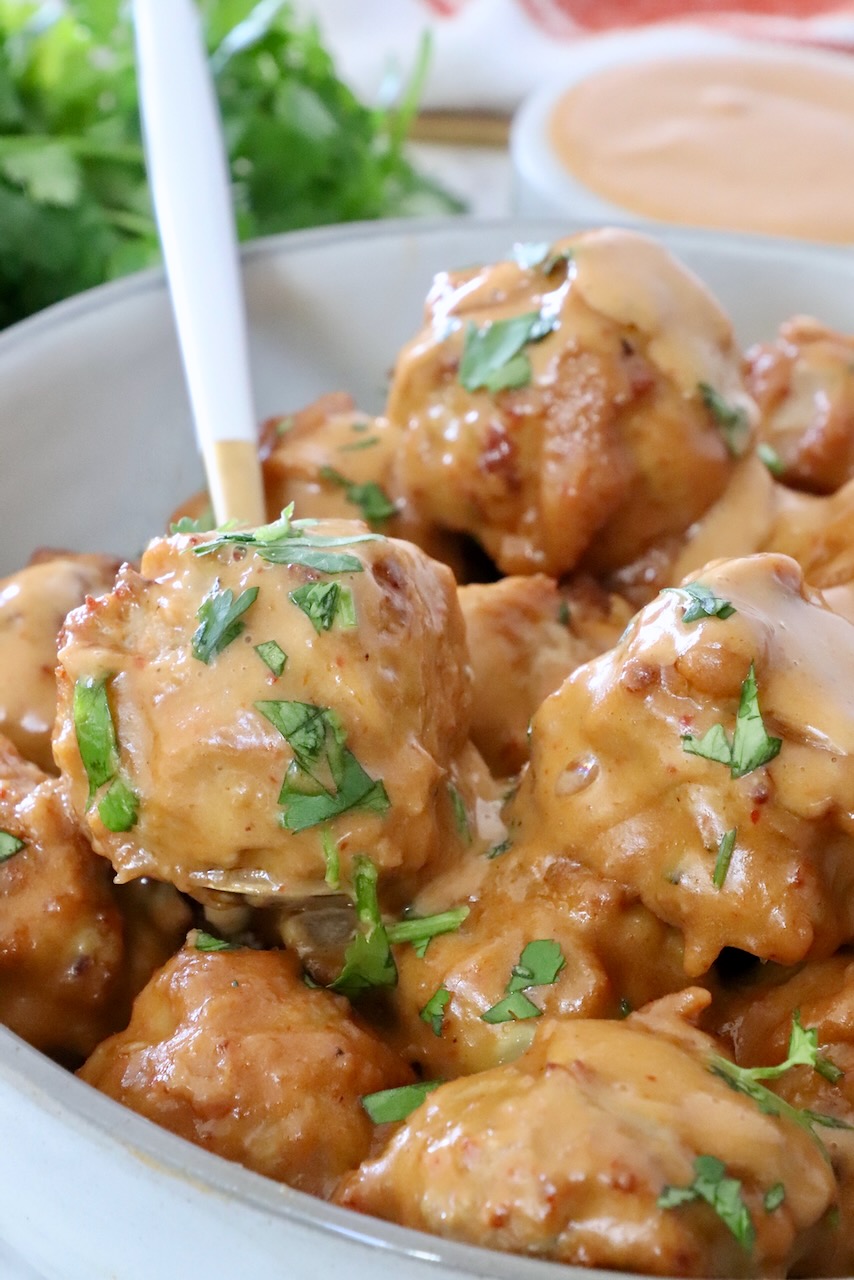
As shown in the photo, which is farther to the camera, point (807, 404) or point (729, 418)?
point (807, 404)

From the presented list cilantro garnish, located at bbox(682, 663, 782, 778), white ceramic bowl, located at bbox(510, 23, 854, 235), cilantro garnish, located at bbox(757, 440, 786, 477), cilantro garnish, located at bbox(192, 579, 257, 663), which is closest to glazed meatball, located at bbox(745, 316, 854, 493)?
cilantro garnish, located at bbox(757, 440, 786, 477)

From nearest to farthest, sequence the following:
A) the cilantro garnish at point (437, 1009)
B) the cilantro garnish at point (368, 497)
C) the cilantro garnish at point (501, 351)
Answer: the cilantro garnish at point (437, 1009) → the cilantro garnish at point (501, 351) → the cilantro garnish at point (368, 497)

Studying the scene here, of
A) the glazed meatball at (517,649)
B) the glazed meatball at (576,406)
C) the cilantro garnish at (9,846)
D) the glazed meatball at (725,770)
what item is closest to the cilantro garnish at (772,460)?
the glazed meatball at (576,406)

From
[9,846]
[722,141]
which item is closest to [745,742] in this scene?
[9,846]

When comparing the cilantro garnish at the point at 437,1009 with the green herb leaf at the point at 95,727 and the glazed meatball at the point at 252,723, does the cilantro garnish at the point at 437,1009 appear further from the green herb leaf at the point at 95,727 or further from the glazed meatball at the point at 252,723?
→ the green herb leaf at the point at 95,727

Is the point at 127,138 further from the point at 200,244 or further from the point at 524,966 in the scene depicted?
the point at 524,966

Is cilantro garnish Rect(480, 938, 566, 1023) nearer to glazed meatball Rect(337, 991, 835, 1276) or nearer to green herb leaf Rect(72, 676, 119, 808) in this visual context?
glazed meatball Rect(337, 991, 835, 1276)
